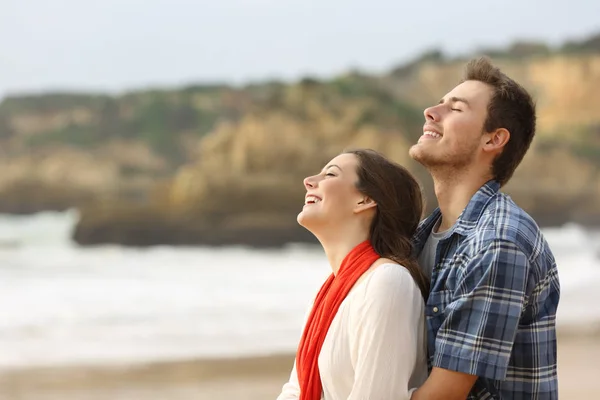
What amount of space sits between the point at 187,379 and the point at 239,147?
7.46 metres

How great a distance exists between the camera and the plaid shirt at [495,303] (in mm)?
2070

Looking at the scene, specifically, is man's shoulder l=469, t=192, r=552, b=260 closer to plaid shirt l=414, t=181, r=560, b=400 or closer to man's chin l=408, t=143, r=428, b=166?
plaid shirt l=414, t=181, r=560, b=400

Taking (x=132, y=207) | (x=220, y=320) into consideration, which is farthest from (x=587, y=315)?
(x=132, y=207)

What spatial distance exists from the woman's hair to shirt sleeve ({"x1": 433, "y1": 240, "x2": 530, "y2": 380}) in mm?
275

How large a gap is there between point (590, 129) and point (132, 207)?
Answer: 7150 millimetres

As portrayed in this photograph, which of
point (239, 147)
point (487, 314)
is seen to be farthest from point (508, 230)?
point (239, 147)

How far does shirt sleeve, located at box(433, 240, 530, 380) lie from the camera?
207 centimetres

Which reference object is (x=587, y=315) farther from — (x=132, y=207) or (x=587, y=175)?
(x=132, y=207)

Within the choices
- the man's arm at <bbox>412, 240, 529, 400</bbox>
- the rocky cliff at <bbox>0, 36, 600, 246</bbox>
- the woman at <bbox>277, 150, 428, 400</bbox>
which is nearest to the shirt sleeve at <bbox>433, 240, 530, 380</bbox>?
the man's arm at <bbox>412, 240, 529, 400</bbox>

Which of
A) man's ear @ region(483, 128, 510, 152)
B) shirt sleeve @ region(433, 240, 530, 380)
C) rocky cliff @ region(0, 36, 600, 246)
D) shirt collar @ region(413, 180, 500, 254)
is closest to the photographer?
shirt sleeve @ region(433, 240, 530, 380)

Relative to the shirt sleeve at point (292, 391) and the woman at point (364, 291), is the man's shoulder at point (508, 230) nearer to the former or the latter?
the woman at point (364, 291)

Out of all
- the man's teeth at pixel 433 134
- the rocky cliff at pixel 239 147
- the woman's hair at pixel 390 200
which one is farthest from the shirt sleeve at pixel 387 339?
the rocky cliff at pixel 239 147

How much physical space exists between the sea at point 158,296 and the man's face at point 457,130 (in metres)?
5.99

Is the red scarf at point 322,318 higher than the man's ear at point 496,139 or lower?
lower
